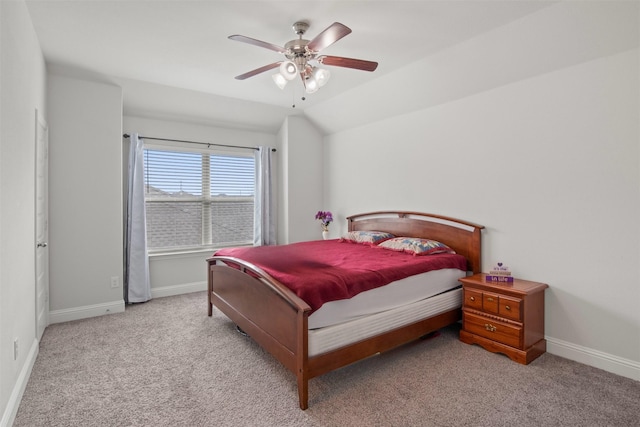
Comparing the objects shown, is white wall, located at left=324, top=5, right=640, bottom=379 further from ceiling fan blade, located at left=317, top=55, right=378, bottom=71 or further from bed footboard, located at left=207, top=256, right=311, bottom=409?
bed footboard, located at left=207, top=256, right=311, bottom=409

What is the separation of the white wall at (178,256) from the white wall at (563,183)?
2.78 metres

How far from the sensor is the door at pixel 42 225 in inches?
111

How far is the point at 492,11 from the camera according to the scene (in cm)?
234

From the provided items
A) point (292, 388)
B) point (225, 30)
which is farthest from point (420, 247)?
point (225, 30)

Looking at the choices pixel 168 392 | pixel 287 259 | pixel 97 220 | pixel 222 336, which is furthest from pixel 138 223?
pixel 168 392

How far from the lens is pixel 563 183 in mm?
2668

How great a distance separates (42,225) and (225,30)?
2.48m

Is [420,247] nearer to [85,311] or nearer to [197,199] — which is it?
[197,199]

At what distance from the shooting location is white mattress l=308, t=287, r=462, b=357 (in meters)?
2.10

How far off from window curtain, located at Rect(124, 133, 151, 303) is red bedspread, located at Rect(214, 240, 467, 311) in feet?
4.77

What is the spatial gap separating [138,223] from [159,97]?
1.58m

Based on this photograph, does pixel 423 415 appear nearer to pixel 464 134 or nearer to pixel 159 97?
pixel 464 134

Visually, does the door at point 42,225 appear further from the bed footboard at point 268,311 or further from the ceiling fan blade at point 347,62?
the ceiling fan blade at point 347,62

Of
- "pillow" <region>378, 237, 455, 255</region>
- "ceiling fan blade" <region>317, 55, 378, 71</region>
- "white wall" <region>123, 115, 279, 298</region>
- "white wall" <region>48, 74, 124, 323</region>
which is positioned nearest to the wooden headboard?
"pillow" <region>378, 237, 455, 255</region>
